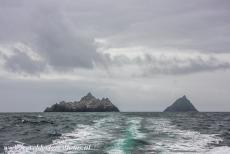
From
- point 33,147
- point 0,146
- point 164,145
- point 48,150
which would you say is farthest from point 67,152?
point 164,145

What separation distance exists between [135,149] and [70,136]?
11.1 metres

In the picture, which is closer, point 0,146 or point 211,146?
point 0,146

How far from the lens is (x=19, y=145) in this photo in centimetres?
3156

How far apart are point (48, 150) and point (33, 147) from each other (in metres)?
2.16

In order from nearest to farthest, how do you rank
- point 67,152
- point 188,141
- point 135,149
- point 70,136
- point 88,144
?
point 67,152 → point 135,149 → point 88,144 → point 188,141 → point 70,136

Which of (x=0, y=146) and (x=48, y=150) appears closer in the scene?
(x=48, y=150)

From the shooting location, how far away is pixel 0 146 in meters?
31.2

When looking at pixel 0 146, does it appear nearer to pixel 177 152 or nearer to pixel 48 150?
pixel 48 150

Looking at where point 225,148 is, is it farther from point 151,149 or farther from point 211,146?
point 151,149

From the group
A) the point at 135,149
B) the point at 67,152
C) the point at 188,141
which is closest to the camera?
the point at 67,152

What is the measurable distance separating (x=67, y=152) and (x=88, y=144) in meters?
4.84

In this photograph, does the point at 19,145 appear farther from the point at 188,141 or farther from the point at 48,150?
the point at 188,141

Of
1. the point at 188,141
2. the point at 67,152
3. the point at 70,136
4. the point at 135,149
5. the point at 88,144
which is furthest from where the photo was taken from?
the point at 70,136

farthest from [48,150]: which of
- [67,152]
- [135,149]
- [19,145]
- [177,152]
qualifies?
[177,152]
